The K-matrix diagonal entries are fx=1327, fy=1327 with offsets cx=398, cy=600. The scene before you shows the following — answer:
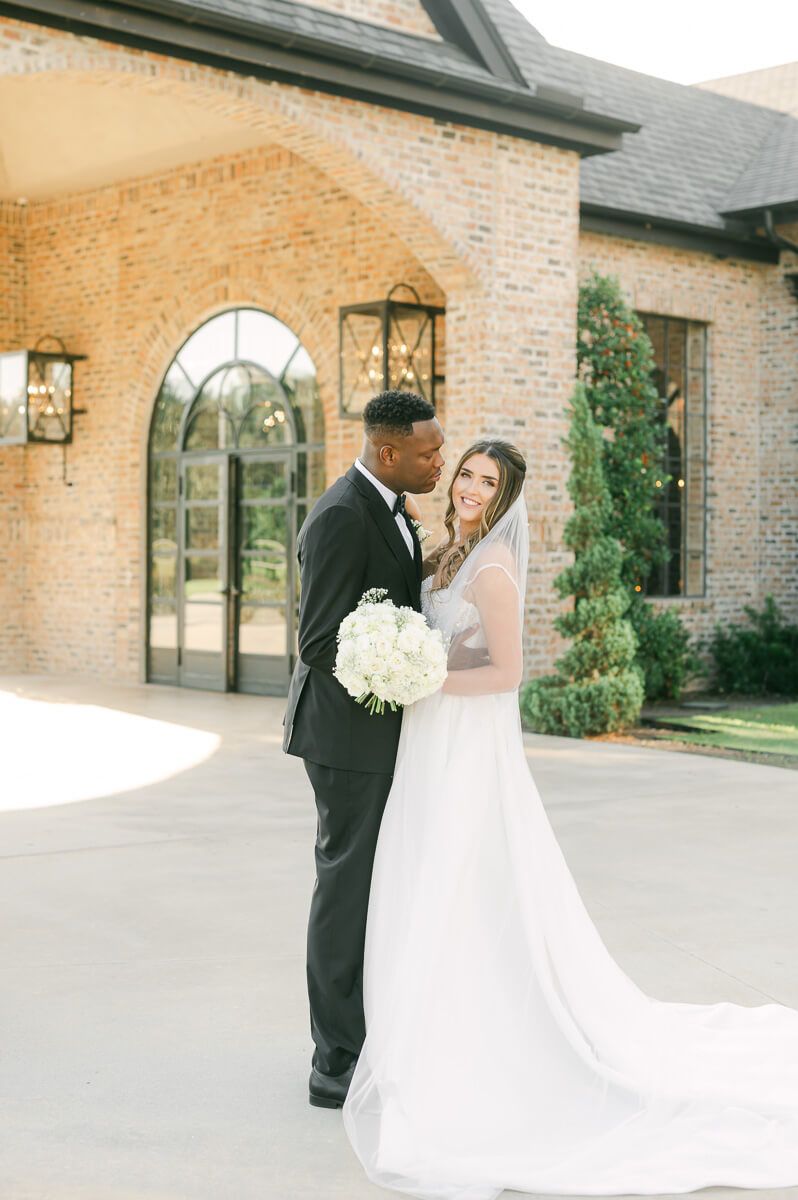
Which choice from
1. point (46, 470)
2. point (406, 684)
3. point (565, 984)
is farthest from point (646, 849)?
point (46, 470)

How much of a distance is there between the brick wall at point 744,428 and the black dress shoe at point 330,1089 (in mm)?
10570

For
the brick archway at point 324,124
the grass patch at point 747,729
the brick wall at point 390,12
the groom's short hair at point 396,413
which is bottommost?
the grass patch at point 747,729

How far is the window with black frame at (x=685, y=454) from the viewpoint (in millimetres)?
13867

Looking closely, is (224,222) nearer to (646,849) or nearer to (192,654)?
(192,654)

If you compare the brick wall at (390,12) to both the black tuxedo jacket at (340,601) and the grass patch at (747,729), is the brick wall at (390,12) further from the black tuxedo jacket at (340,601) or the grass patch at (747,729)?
the black tuxedo jacket at (340,601)

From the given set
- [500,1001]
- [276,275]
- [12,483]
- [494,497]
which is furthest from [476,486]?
[12,483]

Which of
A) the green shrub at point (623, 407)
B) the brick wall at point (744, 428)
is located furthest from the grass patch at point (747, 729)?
the brick wall at point (744, 428)

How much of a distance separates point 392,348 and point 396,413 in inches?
318

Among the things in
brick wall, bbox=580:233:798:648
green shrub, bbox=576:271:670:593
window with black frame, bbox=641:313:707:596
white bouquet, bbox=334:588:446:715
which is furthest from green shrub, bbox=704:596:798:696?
white bouquet, bbox=334:588:446:715

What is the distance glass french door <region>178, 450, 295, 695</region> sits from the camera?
13.3 meters

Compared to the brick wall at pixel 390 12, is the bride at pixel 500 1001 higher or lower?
lower

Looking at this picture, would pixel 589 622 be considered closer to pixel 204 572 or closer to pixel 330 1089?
pixel 204 572

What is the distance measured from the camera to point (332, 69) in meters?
9.50

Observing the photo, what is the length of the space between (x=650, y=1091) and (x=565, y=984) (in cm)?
34
